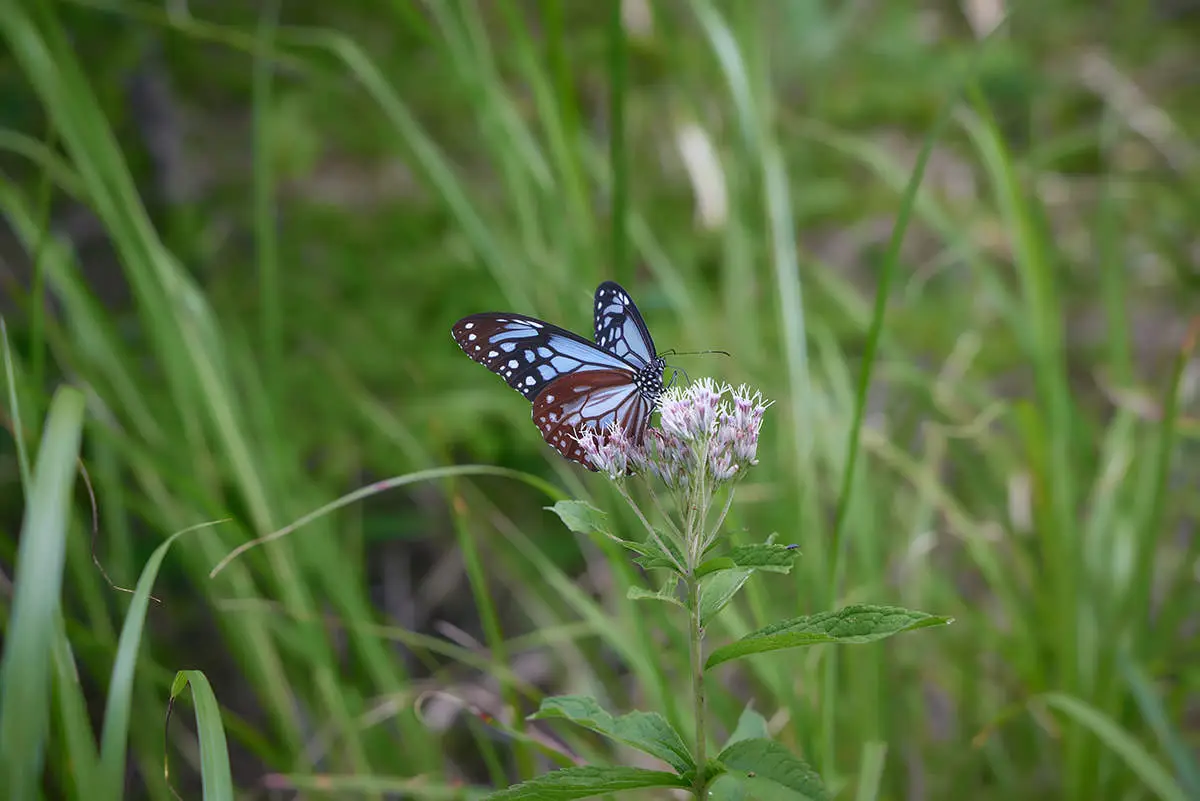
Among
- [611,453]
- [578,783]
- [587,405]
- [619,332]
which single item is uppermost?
[619,332]

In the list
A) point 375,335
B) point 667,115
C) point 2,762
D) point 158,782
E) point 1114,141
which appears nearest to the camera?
point 2,762

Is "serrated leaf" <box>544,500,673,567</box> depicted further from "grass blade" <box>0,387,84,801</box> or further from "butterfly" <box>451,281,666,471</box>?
"grass blade" <box>0,387,84,801</box>

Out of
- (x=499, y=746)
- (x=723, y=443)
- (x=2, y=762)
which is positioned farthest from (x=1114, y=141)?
(x=2, y=762)

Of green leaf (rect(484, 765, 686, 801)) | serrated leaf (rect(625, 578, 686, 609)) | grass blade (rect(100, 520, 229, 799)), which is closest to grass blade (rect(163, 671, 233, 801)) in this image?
grass blade (rect(100, 520, 229, 799))

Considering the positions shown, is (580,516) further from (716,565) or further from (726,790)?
(726,790)

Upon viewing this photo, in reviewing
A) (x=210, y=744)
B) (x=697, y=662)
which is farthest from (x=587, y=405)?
(x=210, y=744)

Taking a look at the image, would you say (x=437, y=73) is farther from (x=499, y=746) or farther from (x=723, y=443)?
(x=723, y=443)
